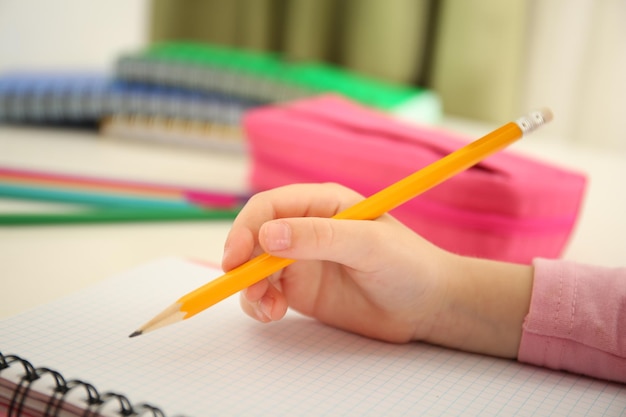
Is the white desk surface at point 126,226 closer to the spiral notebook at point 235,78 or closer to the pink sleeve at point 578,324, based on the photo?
the spiral notebook at point 235,78

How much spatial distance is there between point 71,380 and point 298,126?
44 cm

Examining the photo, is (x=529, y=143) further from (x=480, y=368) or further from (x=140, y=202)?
(x=480, y=368)

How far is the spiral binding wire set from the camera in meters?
0.37

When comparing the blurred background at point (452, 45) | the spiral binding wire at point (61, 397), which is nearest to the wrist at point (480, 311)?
the spiral binding wire at point (61, 397)

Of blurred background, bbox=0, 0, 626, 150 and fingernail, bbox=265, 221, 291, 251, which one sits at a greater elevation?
blurred background, bbox=0, 0, 626, 150

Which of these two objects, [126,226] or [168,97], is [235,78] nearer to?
[168,97]

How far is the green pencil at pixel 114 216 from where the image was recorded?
716mm

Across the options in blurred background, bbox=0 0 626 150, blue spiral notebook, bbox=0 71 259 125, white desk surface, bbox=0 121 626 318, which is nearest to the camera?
white desk surface, bbox=0 121 626 318

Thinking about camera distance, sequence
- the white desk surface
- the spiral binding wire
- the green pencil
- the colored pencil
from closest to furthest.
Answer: the spiral binding wire
the white desk surface
the green pencil
the colored pencil

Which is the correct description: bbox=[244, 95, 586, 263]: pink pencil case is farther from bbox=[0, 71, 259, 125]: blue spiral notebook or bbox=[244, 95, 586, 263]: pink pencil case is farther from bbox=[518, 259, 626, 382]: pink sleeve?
bbox=[0, 71, 259, 125]: blue spiral notebook

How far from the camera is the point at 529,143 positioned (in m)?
1.21

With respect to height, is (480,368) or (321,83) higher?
(321,83)

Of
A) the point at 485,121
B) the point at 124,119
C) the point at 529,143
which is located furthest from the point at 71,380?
the point at 485,121

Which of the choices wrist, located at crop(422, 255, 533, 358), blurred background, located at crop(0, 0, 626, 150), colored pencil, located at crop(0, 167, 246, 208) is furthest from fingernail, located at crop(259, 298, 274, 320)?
blurred background, located at crop(0, 0, 626, 150)
